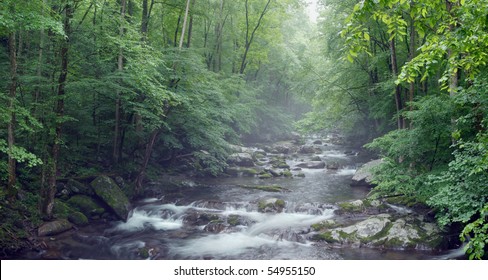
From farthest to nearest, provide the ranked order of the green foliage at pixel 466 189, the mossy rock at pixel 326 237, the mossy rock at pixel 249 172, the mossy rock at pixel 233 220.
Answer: the mossy rock at pixel 249 172
the mossy rock at pixel 233 220
the mossy rock at pixel 326 237
the green foliage at pixel 466 189

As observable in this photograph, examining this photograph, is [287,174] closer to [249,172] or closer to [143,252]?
[249,172]

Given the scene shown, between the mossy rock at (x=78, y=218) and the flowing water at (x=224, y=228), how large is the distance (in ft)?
1.05

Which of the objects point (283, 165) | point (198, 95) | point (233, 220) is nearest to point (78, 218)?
point (233, 220)

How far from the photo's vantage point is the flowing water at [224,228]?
9922 mm

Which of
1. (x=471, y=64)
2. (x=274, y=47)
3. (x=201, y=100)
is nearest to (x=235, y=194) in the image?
(x=201, y=100)

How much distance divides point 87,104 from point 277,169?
40.0 feet

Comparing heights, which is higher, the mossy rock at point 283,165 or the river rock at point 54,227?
the mossy rock at point 283,165

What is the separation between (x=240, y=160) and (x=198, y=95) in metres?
8.85

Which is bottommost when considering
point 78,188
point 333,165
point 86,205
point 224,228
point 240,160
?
point 224,228

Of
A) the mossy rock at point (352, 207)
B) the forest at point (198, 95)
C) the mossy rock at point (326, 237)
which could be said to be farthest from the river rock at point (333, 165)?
the mossy rock at point (326, 237)

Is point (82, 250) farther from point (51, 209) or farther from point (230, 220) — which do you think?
point (230, 220)

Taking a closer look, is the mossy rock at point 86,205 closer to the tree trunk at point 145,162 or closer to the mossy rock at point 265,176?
the tree trunk at point 145,162

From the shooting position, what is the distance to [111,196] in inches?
509

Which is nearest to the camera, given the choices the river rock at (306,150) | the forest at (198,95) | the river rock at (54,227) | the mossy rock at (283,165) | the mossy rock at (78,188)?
the forest at (198,95)
